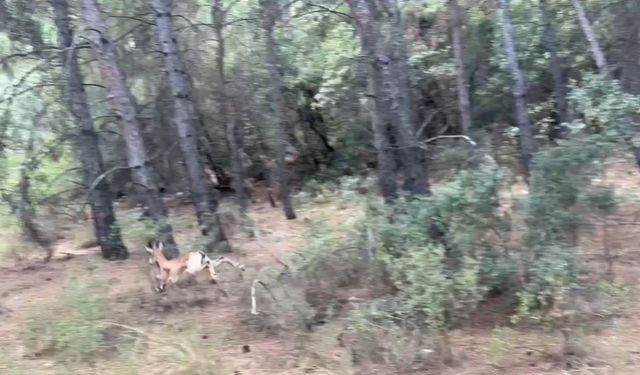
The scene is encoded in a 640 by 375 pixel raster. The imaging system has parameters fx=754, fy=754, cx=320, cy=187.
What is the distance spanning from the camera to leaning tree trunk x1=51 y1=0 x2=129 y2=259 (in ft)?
40.4

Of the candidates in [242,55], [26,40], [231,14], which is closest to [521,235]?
[26,40]

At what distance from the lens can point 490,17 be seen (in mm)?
18562

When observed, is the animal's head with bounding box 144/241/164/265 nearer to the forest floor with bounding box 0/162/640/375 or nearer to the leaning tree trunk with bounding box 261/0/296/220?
the forest floor with bounding box 0/162/640/375

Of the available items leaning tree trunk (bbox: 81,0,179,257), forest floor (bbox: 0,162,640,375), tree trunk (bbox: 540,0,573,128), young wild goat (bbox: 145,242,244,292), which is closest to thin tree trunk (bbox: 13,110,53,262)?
forest floor (bbox: 0,162,640,375)

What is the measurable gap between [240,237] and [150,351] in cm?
496

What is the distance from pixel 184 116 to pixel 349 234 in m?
3.90

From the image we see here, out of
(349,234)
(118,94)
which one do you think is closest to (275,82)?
(118,94)

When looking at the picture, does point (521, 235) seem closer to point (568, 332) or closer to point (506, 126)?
point (568, 332)

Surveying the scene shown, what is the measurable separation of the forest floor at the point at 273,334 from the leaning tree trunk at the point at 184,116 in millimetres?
846

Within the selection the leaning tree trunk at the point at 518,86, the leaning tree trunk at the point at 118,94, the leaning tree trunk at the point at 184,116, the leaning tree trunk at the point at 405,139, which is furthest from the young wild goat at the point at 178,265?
the leaning tree trunk at the point at 518,86

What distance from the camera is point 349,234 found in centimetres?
870

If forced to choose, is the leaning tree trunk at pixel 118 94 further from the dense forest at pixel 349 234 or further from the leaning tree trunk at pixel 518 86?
the leaning tree trunk at pixel 518 86

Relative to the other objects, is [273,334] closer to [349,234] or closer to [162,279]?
[349,234]

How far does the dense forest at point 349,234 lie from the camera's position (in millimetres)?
6926
